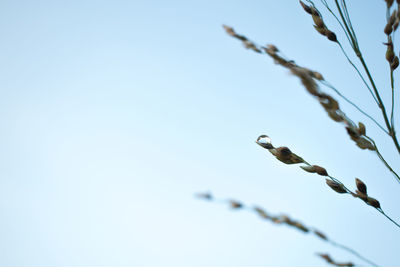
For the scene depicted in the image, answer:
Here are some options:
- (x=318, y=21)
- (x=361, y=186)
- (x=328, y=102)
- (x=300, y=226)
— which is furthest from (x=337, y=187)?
(x=318, y=21)

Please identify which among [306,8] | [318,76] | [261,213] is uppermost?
[306,8]

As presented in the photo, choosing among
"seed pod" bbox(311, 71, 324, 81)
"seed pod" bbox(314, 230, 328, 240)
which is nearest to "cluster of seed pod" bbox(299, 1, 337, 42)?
"seed pod" bbox(311, 71, 324, 81)

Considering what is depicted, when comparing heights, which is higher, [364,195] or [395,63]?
[395,63]

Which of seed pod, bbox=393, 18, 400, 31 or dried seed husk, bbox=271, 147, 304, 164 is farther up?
seed pod, bbox=393, 18, 400, 31

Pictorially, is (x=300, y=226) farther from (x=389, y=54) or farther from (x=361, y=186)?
(x=389, y=54)

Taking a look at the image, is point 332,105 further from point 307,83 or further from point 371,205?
point 371,205

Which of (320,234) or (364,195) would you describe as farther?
(364,195)

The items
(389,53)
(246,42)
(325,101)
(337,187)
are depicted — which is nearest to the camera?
(325,101)

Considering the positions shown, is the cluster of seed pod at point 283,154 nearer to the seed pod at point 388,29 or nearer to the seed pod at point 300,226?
the seed pod at point 300,226

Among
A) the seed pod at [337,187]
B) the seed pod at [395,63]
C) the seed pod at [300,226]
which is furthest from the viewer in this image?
the seed pod at [395,63]

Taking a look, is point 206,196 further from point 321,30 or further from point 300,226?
point 321,30

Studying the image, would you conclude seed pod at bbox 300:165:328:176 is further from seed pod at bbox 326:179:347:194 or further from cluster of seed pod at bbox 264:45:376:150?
cluster of seed pod at bbox 264:45:376:150

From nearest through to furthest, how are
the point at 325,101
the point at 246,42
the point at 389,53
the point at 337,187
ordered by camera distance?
the point at 325,101 → the point at 246,42 → the point at 337,187 → the point at 389,53

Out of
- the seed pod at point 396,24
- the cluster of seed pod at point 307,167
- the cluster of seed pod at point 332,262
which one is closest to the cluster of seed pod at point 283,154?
the cluster of seed pod at point 307,167
